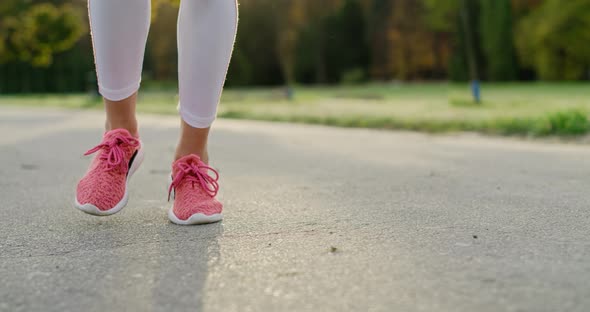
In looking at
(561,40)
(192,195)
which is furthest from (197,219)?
(561,40)

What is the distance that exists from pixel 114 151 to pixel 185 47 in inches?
12.0

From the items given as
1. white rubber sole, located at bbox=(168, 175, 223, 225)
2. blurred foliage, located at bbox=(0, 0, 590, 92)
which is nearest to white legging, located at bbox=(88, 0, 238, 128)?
white rubber sole, located at bbox=(168, 175, 223, 225)

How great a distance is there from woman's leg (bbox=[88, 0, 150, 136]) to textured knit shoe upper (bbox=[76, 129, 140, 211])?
0.04 metres

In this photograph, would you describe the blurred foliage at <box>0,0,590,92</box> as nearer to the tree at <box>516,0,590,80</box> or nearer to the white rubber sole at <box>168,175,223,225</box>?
the tree at <box>516,0,590,80</box>

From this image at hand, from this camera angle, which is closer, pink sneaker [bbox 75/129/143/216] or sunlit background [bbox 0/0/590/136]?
pink sneaker [bbox 75/129/143/216]

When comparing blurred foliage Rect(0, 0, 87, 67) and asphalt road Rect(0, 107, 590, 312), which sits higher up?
asphalt road Rect(0, 107, 590, 312)

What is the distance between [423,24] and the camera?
33.8 metres

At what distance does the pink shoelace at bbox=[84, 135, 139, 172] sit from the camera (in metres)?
1.63

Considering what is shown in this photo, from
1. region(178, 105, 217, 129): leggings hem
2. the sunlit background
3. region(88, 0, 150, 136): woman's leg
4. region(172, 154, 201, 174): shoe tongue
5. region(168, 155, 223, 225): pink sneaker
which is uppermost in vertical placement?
region(88, 0, 150, 136): woman's leg

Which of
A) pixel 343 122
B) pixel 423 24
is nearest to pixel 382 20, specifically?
pixel 423 24

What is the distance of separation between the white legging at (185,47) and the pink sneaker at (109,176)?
0.36 ft

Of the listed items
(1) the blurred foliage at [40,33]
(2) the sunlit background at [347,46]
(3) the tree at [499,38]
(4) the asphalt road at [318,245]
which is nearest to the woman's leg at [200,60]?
(4) the asphalt road at [318,245]

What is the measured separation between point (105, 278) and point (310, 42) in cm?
3459

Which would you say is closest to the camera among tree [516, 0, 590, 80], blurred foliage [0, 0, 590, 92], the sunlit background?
tree [516, 0, 590, 80]
